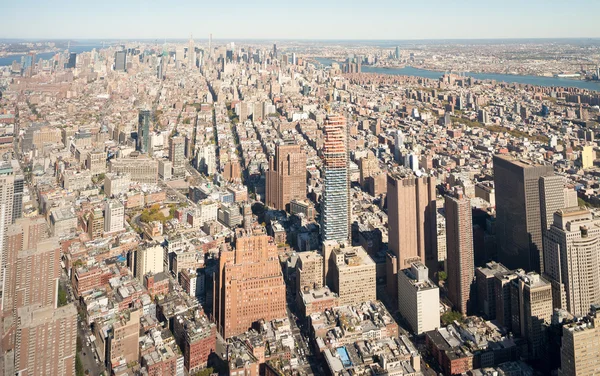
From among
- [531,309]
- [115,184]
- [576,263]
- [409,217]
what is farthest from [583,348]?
[115,184]

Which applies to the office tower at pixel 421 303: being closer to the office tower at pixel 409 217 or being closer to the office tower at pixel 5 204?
the office tower at pixel 409 217

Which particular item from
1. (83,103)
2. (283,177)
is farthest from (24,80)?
(283,177)

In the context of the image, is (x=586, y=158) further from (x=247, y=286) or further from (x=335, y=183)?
(x=247, y=286)

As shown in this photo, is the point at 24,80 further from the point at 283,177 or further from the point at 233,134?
the point at 233,134

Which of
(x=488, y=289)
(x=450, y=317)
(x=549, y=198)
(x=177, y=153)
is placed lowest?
(x=450, y=317)

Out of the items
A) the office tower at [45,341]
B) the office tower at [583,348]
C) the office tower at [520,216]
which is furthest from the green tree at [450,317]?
the office tower at [45,341]
